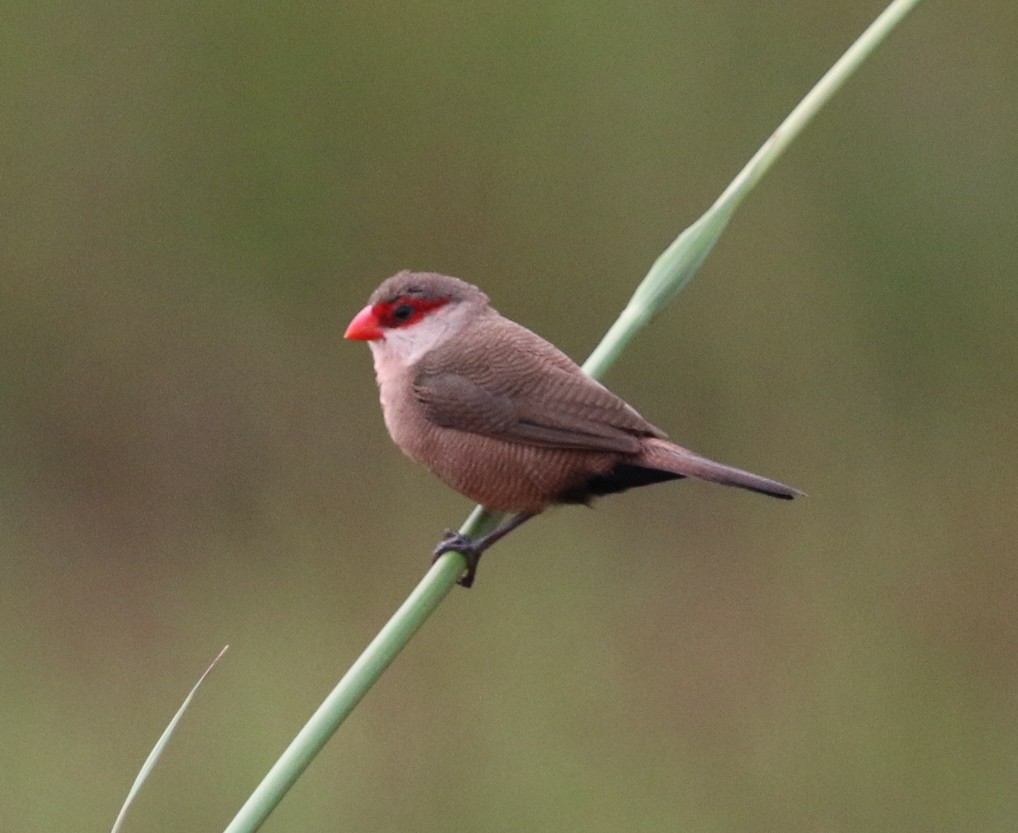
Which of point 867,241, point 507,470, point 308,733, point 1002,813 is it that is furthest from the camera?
point 867,241

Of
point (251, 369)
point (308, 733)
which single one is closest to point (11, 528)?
point (251, 369)

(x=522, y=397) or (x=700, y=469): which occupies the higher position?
(x=700, y=469)

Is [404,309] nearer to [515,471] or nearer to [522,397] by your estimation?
[522,397]

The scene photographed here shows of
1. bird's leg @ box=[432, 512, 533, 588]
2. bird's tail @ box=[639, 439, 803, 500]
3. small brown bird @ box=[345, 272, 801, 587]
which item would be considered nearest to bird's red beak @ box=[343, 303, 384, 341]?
small brown bird @ box=[345, 272, 801, 587]

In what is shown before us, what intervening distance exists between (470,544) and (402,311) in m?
0.71

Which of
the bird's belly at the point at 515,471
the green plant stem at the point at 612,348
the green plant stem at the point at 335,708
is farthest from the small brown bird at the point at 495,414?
the green plant stem at the point at 335,708

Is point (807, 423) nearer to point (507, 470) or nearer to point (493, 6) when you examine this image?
point (493, 6)

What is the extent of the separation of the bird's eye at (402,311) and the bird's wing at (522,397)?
0.47ft

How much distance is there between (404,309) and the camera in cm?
339

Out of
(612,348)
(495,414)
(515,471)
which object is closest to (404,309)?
(495,414)

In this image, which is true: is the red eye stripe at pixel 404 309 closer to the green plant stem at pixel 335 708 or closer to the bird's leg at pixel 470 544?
the bird's leg at pixel 470 544

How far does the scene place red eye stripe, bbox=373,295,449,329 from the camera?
3.39 m

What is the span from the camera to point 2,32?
4930 millimetres

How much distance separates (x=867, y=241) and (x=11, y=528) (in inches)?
109
